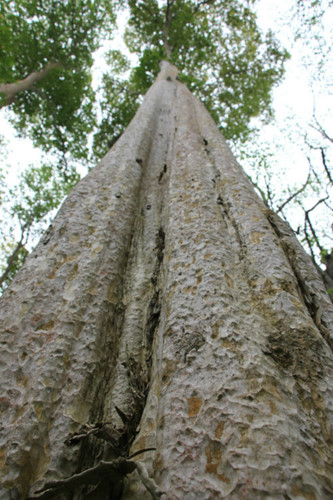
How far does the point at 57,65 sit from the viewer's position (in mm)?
9391

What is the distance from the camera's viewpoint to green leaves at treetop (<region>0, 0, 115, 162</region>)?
873cm

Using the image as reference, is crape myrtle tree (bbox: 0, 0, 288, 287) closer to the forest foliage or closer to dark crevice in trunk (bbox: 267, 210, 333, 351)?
the forest foliage

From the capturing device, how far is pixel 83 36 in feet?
32.0

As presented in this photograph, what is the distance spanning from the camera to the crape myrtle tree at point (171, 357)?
817mm

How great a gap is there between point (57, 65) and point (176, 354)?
35.7 ft

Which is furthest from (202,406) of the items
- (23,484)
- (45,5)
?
(45,5)

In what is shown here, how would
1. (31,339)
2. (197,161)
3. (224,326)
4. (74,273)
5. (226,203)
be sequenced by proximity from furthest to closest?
(197,161) < (226,203) < (74,273) < (31,339) < (224,326)

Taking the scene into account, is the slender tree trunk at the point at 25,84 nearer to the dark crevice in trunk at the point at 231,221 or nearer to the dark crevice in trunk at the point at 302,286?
Answer: the dark crevice in trunk at the point at 231,221

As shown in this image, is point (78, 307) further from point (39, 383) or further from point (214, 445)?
point (214, 445)

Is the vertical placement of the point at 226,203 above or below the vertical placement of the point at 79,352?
above

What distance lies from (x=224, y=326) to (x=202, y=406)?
0.96 ft

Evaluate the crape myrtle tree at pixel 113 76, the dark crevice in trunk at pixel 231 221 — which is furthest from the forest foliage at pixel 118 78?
the dark crevice in trunk at pixel 231 221

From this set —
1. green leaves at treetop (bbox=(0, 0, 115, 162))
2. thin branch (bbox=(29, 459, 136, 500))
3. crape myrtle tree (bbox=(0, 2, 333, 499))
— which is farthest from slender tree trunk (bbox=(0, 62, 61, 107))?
thin branch (bbox=(29, 459, 136, 500))

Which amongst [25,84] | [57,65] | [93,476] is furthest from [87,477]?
[57,65]
